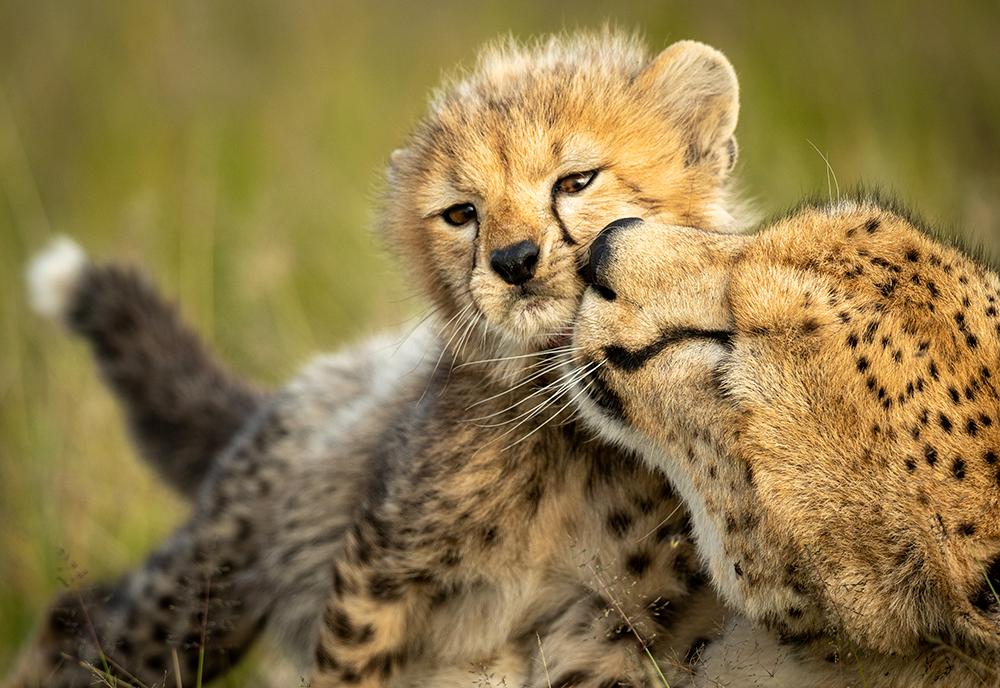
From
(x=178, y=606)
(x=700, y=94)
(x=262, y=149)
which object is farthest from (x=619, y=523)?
(x=262, y=149)

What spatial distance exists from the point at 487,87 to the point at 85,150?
149 inches

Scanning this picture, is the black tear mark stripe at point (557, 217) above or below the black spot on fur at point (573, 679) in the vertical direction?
above

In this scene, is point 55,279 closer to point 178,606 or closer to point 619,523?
point 178,606

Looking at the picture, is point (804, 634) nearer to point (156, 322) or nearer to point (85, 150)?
point (156, 322)

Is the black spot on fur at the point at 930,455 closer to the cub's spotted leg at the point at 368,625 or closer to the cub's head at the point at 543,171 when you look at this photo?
the cub's head at the point at 543,171

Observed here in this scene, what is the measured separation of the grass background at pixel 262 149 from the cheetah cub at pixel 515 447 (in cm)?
69

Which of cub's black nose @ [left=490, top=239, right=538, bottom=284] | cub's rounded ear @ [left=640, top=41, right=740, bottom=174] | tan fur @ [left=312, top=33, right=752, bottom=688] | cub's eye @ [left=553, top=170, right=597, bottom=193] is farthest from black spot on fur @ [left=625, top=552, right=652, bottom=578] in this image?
cub's rounded ear @ [left=640, top=41, right=740, bottom=174]

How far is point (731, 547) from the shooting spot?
184 centimetres

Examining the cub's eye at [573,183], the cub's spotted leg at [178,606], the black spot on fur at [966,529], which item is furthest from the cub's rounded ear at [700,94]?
the cub's spotted leg at [178,606]

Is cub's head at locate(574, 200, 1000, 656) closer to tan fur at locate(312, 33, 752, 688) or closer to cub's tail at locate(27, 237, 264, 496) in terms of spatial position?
tan fur at locate(312, 33, 752, 688)

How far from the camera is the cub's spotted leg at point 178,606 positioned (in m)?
2.90

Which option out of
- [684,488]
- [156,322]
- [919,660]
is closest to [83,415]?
[156,322]

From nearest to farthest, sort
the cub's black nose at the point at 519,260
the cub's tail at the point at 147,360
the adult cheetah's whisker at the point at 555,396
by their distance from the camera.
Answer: the adult cheetah's whisker at the point at 555,396 → the cub's black nose at the point at 519,260 → the cub's tail at the point at 147,360

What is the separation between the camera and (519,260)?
2111 millimetres
